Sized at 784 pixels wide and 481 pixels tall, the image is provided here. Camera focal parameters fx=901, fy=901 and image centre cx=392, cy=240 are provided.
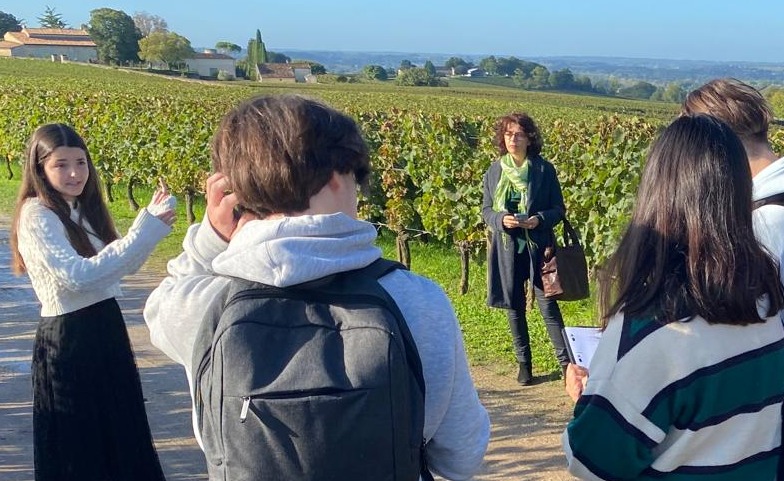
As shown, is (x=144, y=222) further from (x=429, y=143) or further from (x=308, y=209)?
(x=429, y=143)

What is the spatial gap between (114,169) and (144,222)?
12049mm

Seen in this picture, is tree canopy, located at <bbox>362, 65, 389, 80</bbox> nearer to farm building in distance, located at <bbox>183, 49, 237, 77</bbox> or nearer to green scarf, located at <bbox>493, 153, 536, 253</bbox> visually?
farm building in distance, located at <bbox>183, 49, 237, 77</bbox>

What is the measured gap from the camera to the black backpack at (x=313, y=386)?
158 centimetres

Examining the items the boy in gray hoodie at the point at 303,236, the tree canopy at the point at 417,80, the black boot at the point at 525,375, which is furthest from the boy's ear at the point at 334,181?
the tree canopy at the point at 417,80

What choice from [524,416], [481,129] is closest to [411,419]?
[524,416]

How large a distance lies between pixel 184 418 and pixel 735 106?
12.3ft

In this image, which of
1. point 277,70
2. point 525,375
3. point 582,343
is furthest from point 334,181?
point 277,70

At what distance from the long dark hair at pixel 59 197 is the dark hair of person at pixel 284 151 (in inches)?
81.6

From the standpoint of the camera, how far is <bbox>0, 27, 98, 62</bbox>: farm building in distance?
323ft

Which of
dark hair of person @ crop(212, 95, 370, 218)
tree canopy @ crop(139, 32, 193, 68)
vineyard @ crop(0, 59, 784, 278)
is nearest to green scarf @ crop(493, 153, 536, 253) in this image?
vineyard @ crop(0, 59, 784, 278)

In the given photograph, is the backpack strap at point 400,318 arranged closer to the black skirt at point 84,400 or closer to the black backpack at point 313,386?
the black backpack at point 313,386

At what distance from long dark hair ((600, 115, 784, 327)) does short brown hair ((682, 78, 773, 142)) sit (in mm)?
863

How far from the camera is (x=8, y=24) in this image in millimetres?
115812

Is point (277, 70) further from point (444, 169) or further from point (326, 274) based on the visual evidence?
point (326, 274)
